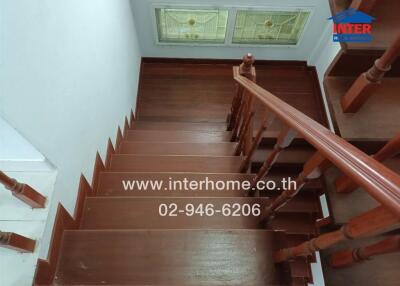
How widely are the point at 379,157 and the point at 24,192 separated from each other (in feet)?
4.47

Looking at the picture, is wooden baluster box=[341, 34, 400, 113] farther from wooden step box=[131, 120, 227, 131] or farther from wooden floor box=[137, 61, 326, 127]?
wooden floor box=[137, 61, 326, 127]

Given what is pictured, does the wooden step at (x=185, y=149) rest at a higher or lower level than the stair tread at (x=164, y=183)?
higher

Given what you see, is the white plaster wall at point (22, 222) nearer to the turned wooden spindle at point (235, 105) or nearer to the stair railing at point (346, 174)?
the stair railing at point (346, 174)

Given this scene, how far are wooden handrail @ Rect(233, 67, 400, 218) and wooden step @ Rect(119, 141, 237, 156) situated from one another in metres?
1.31

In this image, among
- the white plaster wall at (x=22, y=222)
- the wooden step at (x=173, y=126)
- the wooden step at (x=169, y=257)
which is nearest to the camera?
the white plaster wall at (x=22, y=222)

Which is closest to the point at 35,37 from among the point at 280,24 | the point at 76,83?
the point at 76,83

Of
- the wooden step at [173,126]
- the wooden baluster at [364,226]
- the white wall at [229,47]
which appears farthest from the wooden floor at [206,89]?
the wooden baluster at [364,226]

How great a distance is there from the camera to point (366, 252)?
0.84 m

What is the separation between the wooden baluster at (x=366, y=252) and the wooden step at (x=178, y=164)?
1.01 meters

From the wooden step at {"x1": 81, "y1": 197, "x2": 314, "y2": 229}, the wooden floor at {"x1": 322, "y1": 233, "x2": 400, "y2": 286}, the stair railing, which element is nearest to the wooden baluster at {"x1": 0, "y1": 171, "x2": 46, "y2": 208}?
the wooden step at {"x1": 81, "y1": 197, "x2": 314, "y2": 229}

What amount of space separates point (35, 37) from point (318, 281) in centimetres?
337

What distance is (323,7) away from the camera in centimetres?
334

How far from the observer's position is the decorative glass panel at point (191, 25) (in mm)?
3467

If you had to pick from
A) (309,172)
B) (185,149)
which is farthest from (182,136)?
(309,172)
